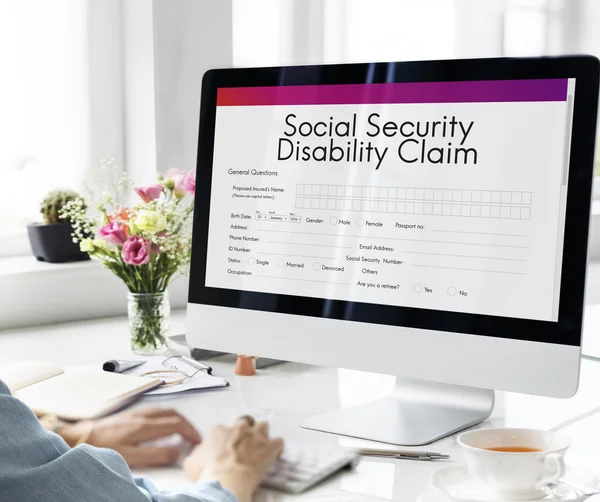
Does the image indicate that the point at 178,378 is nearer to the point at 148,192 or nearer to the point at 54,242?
the point at 148,192

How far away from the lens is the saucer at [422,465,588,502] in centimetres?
80

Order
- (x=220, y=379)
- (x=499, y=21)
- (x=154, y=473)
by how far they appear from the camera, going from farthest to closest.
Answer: (x=499, y=21)
(x=220, y=379)
(x=154, y=473)

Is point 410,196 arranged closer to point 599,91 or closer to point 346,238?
point 346,238

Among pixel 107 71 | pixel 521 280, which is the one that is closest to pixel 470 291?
pixel 521 280

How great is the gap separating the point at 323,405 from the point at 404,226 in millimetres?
301

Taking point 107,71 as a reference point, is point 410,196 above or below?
below

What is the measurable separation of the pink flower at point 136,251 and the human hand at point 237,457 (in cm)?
46

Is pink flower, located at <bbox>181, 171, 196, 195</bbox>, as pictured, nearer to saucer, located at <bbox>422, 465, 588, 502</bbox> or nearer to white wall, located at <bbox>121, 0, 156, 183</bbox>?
white wall, located at <bbox>121, 0, 156, 183</bbox>

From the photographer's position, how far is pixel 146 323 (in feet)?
4.97

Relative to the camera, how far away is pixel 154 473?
94 cm

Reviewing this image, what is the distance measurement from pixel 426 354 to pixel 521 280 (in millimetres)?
151

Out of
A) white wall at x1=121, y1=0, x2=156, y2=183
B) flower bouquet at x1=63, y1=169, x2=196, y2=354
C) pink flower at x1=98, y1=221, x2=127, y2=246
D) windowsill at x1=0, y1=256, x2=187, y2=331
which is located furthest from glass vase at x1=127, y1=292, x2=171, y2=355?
white wall at x1=121, y1=0, x2=156, y2=183

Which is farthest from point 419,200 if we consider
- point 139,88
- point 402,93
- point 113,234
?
point 139,88

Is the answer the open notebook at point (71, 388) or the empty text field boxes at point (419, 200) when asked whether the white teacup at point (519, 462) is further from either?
the open notebook at point (71, 388)
